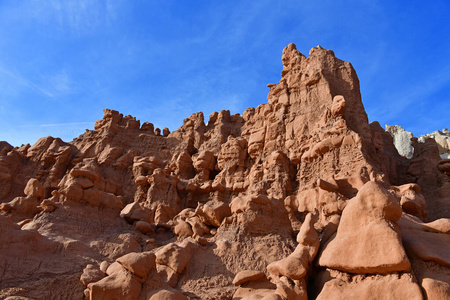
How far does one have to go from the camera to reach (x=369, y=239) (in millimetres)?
5551

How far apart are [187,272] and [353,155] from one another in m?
7.54

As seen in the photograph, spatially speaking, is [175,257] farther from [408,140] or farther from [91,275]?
[408,140]

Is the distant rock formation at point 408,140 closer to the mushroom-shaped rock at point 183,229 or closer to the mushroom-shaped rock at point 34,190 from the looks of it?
the mushroom-shaped rock at point 183,229

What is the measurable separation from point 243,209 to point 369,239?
3.82 metres

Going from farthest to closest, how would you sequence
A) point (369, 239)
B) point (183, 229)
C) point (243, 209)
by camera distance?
1. point (183, 229)
2. point (243, 209)
3. point (369, 239)

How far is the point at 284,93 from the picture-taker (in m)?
18.3

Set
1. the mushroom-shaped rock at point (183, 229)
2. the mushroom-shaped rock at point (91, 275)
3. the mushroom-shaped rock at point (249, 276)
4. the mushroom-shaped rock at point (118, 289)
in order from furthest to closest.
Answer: the mushroom-shaped rock at point (183, 229), the mushroom-shaped rock at point (91, 275), the mushroom-shaped rock at point (249, 276), the mushroom-shaped rock at point (118, 289)

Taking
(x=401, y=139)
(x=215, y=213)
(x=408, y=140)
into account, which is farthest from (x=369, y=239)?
(x=401, y=139)

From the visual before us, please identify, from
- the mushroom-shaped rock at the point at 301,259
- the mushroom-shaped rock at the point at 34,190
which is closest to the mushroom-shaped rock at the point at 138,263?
the mushroom-shaped rock at the point at 301,259

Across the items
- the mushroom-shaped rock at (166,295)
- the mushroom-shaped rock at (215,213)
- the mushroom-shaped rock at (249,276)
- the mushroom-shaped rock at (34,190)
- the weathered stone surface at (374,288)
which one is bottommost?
the mushroom-shaped rock at (166,295)

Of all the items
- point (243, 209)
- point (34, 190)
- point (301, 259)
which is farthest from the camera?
point (34, 190)

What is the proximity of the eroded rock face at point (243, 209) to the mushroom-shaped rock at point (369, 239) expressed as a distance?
21 mm

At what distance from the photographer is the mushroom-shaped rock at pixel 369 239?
5238mm

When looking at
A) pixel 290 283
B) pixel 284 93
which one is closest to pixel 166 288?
pixel 290 283
